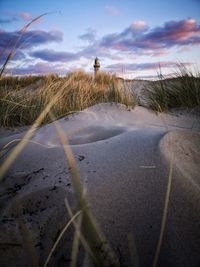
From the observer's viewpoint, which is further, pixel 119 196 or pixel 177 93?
pixel 177 93

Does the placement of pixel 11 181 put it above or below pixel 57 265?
above

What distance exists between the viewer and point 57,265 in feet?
2.46

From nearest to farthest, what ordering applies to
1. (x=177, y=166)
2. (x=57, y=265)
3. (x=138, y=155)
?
(x=57, y=265) → (x=177, y=166) → (x=138, y=155)

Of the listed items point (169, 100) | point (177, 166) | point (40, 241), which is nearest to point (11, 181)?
point (40, 241)

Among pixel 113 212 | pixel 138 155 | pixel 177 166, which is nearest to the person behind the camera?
pixel 113 212

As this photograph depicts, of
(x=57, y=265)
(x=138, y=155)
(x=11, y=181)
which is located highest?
(x=138, y=155)

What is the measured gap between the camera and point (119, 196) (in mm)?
987

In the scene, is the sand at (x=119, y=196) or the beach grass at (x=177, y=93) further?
the beach grass at (x=177, y=93)

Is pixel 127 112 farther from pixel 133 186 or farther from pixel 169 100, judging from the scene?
pixel 133 186

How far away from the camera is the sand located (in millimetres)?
787

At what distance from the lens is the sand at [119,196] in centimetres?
79

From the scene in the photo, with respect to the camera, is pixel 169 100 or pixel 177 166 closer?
pixel 177 166

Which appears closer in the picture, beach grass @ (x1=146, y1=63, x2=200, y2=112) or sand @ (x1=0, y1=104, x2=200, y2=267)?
sand @ (x1=0, y1=104, x2=200, y2=267)

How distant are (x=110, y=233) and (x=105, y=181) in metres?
0.29
